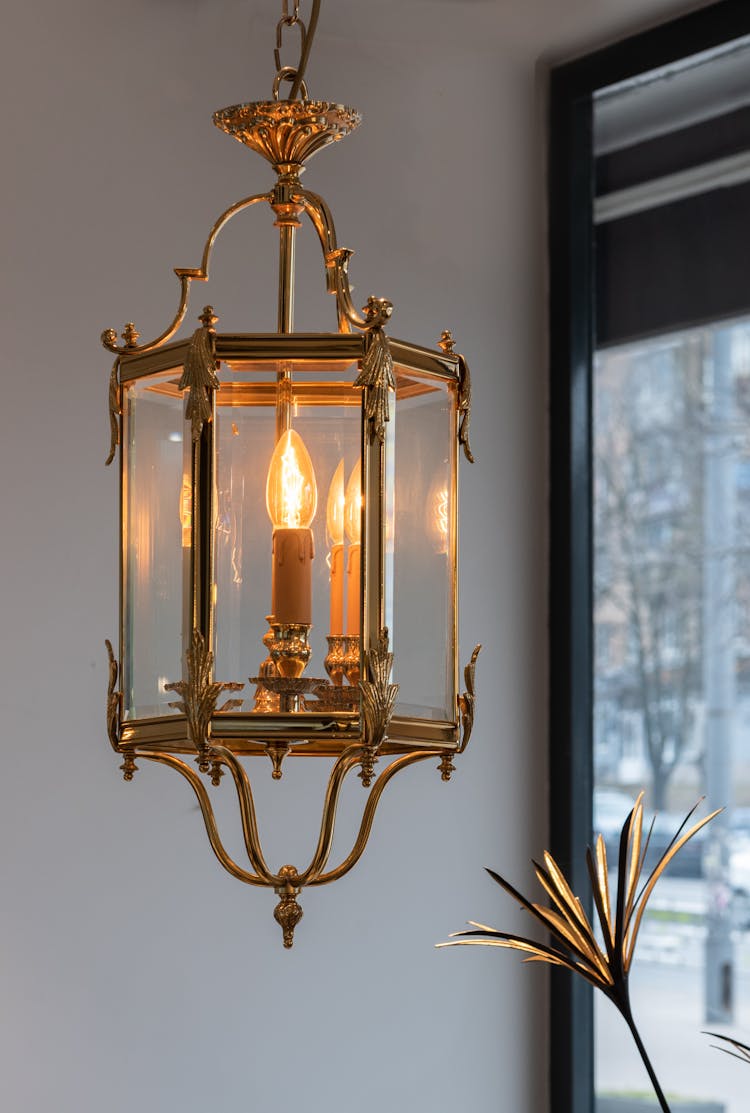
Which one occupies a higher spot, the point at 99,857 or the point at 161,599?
the point at 161,599

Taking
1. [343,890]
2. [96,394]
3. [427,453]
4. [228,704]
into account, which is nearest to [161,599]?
[228,704]

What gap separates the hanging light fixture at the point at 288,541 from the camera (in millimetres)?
1249

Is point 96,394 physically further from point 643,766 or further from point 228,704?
point 643,766

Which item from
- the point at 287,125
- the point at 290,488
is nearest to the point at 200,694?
the point at 290,488

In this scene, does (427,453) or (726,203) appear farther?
(726,203)

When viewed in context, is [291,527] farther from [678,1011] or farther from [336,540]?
[678,1011]

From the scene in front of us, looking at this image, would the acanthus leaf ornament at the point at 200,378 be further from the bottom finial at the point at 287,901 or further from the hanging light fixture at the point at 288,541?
the bottom finial at the point at 287,901

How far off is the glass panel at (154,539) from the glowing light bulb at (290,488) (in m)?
0.08

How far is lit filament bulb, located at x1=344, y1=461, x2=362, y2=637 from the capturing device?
1284 millimetres

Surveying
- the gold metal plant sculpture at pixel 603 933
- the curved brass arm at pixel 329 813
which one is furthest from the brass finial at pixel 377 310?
the gold metal plant sculpture at pixel 603 933

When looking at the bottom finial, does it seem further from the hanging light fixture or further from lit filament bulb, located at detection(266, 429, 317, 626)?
lit filament bulb, located at detection(266, 429, 317, 626)

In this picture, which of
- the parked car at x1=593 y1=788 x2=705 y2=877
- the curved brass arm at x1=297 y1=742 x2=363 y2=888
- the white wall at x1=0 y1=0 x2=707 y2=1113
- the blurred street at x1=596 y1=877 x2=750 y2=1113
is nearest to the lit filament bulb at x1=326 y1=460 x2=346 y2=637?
the curved brass arm at x1=297 y1=742 x2=363 y2=888

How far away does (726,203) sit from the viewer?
7.36ft

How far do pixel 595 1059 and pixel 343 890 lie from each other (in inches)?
20.4
